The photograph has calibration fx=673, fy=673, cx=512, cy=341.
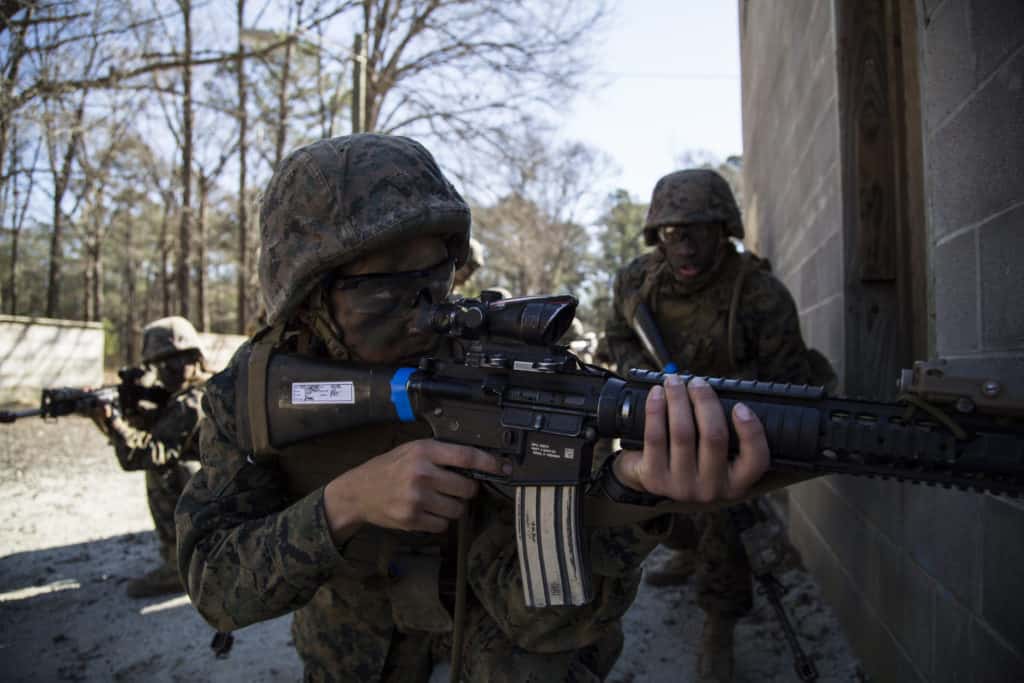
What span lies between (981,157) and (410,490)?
5.42 feet

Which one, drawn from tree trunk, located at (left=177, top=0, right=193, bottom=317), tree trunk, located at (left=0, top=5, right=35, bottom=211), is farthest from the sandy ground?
tree trunk, located at (left=177, top=0, right=193, bottom=317)

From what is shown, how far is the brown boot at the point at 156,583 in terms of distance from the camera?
4.54 m

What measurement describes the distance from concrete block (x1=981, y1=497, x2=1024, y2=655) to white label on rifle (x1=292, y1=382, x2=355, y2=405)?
1692mm

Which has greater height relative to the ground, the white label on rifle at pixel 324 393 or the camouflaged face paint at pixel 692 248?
the camouflaged face paint at pixel 692 248

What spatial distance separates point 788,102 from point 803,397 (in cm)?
441

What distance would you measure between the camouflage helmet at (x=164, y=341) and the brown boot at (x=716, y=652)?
14.0 ft

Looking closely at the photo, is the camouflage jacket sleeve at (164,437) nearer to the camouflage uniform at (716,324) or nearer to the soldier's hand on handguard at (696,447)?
the camouflage uniform at (716,324)

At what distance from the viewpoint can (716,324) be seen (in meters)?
3.80

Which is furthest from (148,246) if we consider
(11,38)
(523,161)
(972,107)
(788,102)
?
(972,107)

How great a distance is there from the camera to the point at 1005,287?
5.32 feet

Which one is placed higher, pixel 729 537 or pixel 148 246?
pixel 148 246

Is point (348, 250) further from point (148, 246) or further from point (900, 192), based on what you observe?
point (148, 246)

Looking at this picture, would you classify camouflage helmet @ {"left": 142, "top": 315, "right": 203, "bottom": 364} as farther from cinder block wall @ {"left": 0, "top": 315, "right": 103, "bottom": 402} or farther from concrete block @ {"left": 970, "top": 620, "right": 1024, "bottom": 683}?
cinder block wall @ {"left": 0, "top": 315, "right": 103, "bottom": 402}

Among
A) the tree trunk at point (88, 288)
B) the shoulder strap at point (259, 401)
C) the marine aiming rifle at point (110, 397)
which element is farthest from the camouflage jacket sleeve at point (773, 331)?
the tree trunk at point (88, 288)
